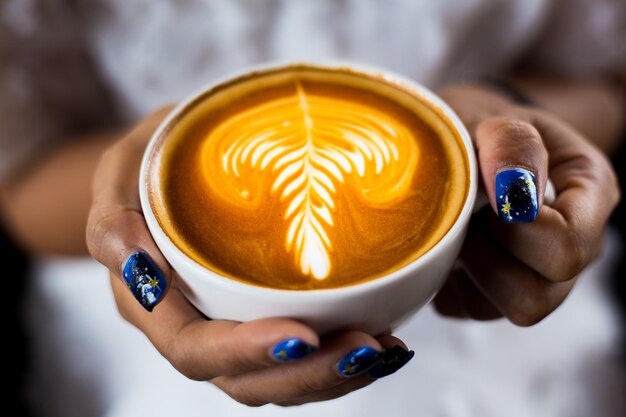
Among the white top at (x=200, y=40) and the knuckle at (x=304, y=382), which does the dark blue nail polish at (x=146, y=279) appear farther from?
the white top at (x=200, y=40)

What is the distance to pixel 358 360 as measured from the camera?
64 cm

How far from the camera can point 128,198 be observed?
76 cm

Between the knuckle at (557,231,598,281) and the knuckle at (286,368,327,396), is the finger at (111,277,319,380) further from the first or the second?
the knuckle at (557,231,598,281)

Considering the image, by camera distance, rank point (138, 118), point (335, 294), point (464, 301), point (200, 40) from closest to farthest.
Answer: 1. point (335, 294)
2. point (464, 301)
3. point (200, 40)
4. point (138, 118)

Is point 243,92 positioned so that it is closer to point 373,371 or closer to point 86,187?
point 373,371

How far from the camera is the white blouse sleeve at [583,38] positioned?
4.58 ft

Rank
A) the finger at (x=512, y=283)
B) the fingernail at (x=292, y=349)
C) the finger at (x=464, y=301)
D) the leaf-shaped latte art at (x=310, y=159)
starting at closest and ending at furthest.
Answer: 1. the fingernail at (x=292, y=349)
2. the leaf-shaped latte art at (x=310, y=159)
3. the finger at (x=512, y=283)
4. the finger at (x=464, y=301)

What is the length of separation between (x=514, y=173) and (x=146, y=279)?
16.6 inches

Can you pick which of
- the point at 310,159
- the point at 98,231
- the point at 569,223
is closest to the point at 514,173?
the point at 569,223

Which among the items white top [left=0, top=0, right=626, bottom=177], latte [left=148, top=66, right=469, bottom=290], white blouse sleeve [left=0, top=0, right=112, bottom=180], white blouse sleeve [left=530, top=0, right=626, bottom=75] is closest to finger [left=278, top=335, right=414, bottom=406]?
latte [left=148, top=66, right=469, bottom=290]

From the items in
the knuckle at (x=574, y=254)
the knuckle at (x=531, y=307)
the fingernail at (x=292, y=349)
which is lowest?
the knuckle at (x=531, y=307)

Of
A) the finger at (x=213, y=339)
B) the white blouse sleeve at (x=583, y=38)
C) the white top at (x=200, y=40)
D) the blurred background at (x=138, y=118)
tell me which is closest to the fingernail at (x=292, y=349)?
the finger at (x=213, y=339)

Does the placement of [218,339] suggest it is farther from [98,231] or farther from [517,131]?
[517,131]

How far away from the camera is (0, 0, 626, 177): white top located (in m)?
1.20
